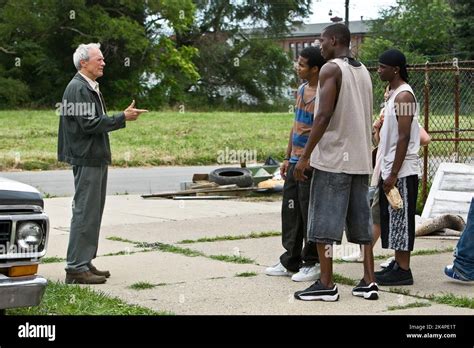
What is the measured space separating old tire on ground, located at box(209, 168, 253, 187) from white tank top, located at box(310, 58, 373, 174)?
884cm

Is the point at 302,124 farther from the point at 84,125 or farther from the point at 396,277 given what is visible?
the point at 84,125

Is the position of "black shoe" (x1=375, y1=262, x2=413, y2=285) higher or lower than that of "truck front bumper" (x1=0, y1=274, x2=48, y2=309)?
lower

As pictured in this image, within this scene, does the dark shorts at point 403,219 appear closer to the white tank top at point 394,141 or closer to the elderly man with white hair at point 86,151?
the white tank top at point 394,141

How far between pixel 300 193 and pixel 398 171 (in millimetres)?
853

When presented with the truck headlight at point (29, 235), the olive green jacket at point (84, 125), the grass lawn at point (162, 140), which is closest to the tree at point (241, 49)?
the grass lawn at point (162, 140)

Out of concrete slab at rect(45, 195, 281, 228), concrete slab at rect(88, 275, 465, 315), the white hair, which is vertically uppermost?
the white hair

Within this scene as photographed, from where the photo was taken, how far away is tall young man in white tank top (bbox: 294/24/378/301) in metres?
7.06

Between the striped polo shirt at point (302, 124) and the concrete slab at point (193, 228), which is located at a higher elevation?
the striped polo shirt at point (302, 124)

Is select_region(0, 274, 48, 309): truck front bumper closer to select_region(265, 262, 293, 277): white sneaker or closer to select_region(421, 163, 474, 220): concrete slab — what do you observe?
select_region(265, 262, 293, 277): white sneaker

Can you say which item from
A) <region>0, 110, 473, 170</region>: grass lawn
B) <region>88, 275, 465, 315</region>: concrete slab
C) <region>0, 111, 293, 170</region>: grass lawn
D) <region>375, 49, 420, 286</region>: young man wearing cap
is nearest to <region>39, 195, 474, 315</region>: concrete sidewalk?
<region>88, 275, 465, 315</region>: concrete slab

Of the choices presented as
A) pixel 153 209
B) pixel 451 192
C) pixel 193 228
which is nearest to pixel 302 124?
pixel 193 228

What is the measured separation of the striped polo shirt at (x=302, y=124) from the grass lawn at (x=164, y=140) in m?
10.3

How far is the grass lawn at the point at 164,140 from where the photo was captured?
2275 cm
